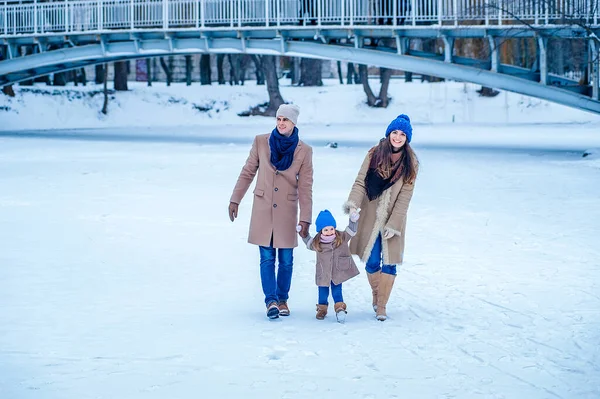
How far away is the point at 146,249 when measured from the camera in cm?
1120

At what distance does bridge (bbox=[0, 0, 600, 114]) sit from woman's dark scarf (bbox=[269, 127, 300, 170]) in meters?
18.4

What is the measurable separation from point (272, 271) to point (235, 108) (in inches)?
1632

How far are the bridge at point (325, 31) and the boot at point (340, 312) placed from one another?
1850 centimetres

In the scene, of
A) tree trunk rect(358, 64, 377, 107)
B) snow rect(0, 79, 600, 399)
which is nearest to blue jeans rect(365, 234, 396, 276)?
snow rect(0, 79, 600, 399)

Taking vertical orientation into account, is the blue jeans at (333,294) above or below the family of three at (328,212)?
below

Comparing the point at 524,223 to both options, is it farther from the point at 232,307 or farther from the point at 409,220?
the point at 232,307

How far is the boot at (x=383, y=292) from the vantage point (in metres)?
7.69

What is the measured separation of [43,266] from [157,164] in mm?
13279

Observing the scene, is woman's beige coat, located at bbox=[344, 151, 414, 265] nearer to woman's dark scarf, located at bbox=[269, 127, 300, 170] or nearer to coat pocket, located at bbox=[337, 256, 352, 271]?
coat pocket, located at bbox=[337, 256, 352, 271]

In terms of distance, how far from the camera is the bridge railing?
2755cm

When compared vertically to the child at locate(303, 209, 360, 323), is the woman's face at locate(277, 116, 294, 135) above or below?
above

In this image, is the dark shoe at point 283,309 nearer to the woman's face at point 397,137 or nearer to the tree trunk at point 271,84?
the woman's face at point 397,137

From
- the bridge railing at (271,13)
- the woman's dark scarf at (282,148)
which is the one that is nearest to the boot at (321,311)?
the woman's dark scarf at (282,148)

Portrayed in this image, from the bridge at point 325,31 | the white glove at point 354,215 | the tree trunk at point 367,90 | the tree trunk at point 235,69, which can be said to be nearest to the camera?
the white glove at point 354,215
